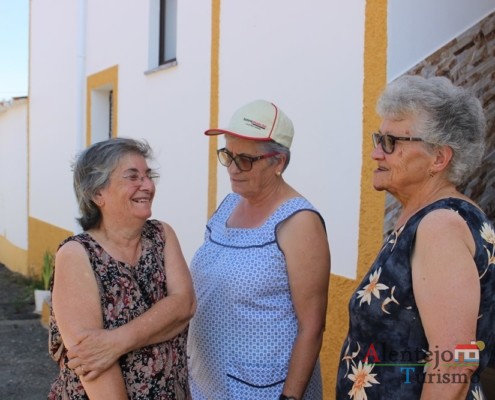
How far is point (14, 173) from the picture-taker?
1159 centimetres

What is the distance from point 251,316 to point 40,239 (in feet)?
Answer: 27.2

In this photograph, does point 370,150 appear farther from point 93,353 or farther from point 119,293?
point 93,353

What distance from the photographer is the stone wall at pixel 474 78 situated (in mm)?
3076

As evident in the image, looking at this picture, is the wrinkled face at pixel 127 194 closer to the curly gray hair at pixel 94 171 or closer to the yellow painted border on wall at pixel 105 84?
the curly gray hair at pixel 94 171

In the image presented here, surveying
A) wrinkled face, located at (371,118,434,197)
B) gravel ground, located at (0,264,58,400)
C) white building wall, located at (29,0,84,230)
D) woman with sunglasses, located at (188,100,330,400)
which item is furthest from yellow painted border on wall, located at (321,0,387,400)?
white building wall, located at (29,0,84,230)

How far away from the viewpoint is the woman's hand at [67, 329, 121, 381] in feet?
5.98

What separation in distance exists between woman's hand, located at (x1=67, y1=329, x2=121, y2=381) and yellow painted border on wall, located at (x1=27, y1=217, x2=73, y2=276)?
6664mm

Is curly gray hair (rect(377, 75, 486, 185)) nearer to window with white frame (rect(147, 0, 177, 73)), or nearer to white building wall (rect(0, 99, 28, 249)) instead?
window with white frame (rect(147, 0, 177, 73))

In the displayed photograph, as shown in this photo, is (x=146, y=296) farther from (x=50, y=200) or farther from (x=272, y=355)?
(x=50, y=200)

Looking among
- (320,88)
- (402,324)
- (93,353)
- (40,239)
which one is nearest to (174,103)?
(320,88)

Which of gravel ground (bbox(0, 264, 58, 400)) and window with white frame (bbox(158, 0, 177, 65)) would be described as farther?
window with white frame (bbox(158, 0, 177, 65))

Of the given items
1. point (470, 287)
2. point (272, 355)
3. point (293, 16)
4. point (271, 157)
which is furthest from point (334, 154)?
point (470, 287)

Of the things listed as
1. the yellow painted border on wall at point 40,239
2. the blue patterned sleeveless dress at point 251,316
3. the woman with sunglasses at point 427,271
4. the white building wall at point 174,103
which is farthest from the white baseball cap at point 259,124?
the yellow painted border on wall at point 40,239

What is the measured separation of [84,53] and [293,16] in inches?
185
